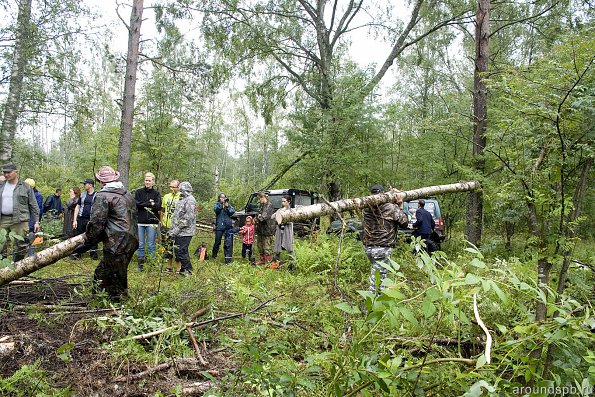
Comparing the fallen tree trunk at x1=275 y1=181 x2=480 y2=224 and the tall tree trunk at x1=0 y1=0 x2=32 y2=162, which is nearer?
the fallen tree trunk at x1=275 y1=181 x2=480 y2=224

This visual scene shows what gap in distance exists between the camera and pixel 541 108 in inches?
109

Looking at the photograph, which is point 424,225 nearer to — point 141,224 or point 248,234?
point 248,234

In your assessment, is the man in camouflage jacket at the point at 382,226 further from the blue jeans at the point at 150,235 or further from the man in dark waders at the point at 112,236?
the blue jeans at the point at 150,235

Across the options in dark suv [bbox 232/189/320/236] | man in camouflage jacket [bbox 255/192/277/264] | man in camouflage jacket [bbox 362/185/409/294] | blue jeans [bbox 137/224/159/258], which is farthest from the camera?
dark suv [bbox 232/189/320/236]

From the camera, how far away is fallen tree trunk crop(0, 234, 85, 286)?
4.03 m

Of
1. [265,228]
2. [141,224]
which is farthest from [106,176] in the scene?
[265,228]

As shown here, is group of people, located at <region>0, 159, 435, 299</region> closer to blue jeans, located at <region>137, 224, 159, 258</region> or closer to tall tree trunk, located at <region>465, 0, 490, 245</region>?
blue jeans, located at <region>137, 224, 159, 258</region>

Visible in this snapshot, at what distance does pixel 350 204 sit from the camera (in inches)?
181

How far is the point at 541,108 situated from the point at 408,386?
2.40m

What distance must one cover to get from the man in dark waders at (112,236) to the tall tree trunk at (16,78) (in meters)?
7.23

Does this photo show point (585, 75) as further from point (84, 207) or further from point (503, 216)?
point (84, 207)

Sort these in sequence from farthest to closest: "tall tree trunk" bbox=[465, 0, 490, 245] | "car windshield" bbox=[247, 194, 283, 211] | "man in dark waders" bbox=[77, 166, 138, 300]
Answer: "car windshield" bbox=[247, 194, 283, 211] → "tall tree trunk" bbox=[465, 0, 490, 245] → "man in dark waders" bbox=[77, 166, 138, 300]

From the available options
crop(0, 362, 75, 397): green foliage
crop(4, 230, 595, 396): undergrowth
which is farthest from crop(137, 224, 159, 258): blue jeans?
crop(0, 362, 75, 397): green foliage

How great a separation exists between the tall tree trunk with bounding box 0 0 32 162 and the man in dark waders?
23.7 feet
